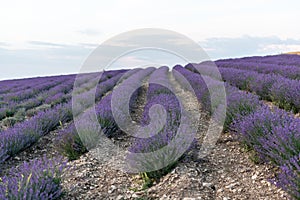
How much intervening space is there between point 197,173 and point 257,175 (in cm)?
62

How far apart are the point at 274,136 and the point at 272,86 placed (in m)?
3.66

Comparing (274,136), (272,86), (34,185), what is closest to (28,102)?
(272,86)

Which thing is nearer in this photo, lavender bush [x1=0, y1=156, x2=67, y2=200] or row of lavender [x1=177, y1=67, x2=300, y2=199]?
row of lavender [x1=177, y1=67, x2=300, y2=199]

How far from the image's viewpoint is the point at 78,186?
11.1ft

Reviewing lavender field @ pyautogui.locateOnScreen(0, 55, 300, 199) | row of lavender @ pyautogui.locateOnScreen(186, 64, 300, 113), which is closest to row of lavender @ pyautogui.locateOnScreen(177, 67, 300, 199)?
lavender field @ pyautogui.locateOnScreen(0, 55, 300, 199)

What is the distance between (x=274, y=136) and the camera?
2.97 m

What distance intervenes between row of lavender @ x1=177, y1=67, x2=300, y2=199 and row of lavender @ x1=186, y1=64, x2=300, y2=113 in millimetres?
1125

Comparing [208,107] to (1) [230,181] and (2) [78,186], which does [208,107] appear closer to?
(1) [230,181]

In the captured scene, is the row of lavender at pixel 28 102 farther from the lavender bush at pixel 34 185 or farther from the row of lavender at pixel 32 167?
the lavender bush at pixel 34 185

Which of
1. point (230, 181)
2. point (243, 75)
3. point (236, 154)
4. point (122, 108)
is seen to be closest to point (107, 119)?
point (122, 108)

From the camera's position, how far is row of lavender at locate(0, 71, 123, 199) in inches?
104

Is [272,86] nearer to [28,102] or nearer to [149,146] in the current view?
[149,146]

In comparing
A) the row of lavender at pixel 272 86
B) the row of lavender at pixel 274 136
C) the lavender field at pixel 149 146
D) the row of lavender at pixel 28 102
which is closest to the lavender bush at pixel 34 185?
the lavender field at pixel 149 146

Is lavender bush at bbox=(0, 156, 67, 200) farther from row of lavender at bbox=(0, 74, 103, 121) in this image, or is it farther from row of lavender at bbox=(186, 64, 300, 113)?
row of lavender at bbox=(0, 74, 103, 121)
